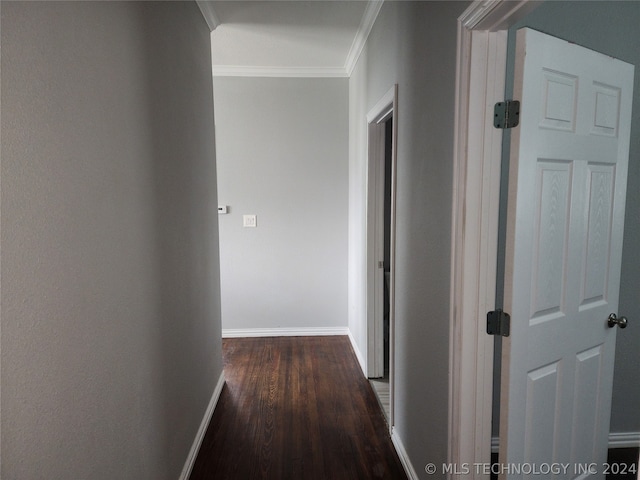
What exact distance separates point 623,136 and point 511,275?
83 centimetres

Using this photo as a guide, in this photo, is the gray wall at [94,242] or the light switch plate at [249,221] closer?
the gray wall at [94,242]

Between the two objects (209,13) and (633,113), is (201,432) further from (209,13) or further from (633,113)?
(633,113)

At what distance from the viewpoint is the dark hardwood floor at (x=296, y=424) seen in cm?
207

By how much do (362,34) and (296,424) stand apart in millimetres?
2807

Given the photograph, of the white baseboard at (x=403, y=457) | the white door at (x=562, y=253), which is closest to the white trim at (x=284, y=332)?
the white baseboard at (x=403, y=457)

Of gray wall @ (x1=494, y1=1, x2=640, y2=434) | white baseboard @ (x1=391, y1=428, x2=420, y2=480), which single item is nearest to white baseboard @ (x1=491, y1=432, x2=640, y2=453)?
gray wall @ (x1=494, y1=1, x2=640, y2=434)

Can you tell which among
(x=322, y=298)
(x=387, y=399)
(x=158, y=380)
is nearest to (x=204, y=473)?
(x=158, y=380)

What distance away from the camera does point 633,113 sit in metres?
2.02

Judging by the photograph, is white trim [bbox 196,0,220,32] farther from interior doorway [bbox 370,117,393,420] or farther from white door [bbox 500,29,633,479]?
white door [bbox 500,29,633,479]

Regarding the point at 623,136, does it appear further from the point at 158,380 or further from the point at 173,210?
the point at 158,380

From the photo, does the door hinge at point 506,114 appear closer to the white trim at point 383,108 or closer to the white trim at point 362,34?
the white trim at point 383,108

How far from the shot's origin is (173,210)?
1827 millimetres

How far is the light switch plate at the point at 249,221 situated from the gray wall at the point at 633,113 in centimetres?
263

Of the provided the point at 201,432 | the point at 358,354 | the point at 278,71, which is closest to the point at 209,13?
the point at 278,71
